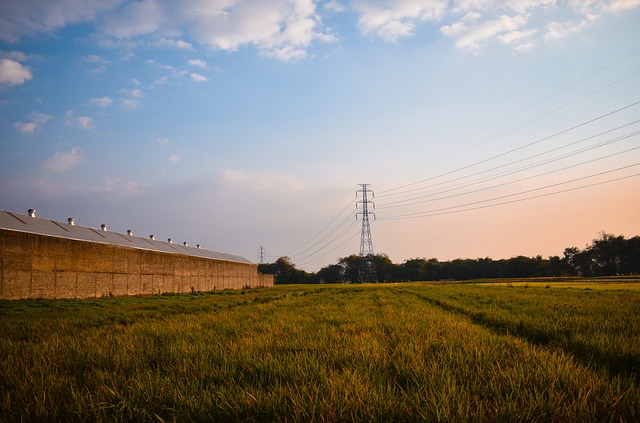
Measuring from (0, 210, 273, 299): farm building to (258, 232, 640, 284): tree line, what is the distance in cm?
5612

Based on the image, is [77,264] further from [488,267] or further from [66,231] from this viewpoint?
[488,267]

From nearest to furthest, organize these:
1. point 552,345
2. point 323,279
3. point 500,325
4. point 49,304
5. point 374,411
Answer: point 374,411 → point 552,345 → point 500,325 → point 49,304 → point 323,279

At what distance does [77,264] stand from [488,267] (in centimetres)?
11866

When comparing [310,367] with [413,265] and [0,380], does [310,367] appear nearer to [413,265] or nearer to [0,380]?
[0,380]

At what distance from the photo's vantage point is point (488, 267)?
401 ft

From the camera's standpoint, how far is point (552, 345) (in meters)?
6.52

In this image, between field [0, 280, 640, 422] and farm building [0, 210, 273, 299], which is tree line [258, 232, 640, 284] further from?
field [0, 280, 640, 422]

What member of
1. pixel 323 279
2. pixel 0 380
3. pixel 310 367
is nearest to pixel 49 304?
pixel 0 380

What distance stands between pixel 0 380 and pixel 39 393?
1257mm

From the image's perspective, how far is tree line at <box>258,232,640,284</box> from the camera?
342ft

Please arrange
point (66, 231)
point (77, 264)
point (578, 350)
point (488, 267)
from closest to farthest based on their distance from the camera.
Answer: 1. point (578, 350)
2. point (77, 264)
3. point (66, 231)
4. point (488, 267)

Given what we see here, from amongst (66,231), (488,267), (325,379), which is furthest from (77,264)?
(488,267)

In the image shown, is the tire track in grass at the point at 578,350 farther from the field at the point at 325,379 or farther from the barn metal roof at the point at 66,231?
the barn metal roof at the point at 66,231

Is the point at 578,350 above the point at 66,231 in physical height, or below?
below
